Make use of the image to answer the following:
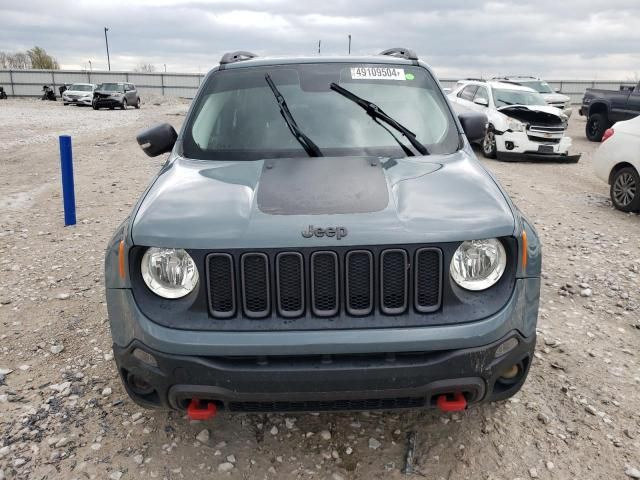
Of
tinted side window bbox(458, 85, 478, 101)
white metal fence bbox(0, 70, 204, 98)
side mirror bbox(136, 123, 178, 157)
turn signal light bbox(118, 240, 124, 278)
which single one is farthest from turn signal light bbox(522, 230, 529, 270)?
white metal fence bbox(0, 70, 204, 98)

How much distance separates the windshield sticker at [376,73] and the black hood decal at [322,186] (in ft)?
2.76

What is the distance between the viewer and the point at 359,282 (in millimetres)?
2211

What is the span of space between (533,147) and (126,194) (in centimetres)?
844

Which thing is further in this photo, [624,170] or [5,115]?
[5,115]

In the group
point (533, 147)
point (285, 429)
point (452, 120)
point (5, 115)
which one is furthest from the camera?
point (5, 115)

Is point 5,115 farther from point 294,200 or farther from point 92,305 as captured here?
point 294,200

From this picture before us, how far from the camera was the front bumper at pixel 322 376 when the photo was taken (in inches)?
84.4

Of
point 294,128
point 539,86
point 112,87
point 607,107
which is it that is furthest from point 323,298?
point 112,87

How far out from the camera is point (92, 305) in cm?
447

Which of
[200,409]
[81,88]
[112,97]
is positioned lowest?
[200,409]

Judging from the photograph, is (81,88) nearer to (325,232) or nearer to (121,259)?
(121,259)

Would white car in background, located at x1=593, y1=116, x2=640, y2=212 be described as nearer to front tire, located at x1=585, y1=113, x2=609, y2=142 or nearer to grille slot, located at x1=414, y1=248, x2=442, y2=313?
grille slot, located at x1=414, y1=248, x2=442, y2=313

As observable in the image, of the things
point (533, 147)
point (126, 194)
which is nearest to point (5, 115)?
point (126, 194)

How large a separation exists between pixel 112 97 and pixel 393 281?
3370 cm
